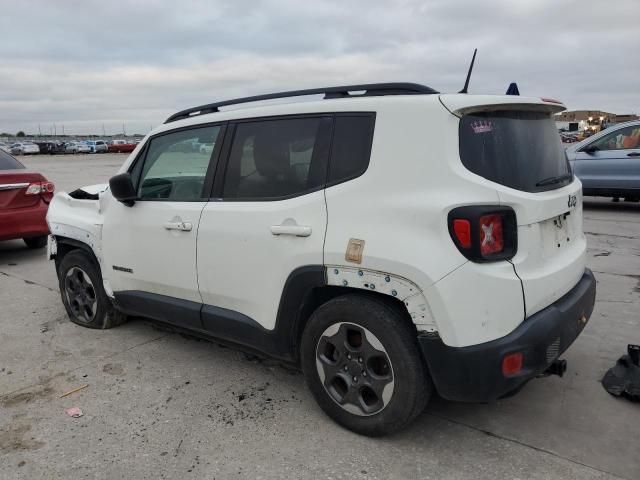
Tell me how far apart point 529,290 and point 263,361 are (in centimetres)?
201

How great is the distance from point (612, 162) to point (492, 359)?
895 cm

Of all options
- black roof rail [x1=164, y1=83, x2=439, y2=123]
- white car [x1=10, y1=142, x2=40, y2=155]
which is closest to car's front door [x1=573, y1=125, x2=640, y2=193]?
black roof rail [x1=164, y1=83, x2=439, y2=123]

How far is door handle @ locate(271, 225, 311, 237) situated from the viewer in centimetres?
280

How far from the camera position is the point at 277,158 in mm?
3113

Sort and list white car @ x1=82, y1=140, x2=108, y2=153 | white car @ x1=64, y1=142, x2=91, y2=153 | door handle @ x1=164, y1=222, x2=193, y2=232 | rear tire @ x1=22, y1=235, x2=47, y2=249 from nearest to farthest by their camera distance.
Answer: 1. door handle @ x1=164, y1=222, x2=193, y2=232
2. rear tire @ x1=22, y1=235, x2=47, y2=249
3. white car @ x1=64, y1=142, x2=91, y2=153
4. white car @ x1=82, y1=140, x2=108, y2=153

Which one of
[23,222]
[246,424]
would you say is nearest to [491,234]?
[246,424]

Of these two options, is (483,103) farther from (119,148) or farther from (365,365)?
(119,148)

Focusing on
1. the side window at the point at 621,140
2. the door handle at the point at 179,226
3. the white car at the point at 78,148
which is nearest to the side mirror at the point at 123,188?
the door handle at the point at 179,226

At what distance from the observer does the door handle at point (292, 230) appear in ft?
9.18

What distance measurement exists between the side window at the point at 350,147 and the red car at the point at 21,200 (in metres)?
5.57

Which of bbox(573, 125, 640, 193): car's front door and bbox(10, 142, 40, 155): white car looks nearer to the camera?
bbox(573, 125, 640, 193): car's front door

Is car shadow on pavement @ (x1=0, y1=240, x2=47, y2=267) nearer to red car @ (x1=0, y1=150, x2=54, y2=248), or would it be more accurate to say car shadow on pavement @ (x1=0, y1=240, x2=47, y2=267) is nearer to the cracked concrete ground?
red car @ (x1=0, y1=150, x2=54, y2=248)

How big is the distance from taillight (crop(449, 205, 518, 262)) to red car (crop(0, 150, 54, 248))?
627cm

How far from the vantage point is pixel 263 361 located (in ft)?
12.5
